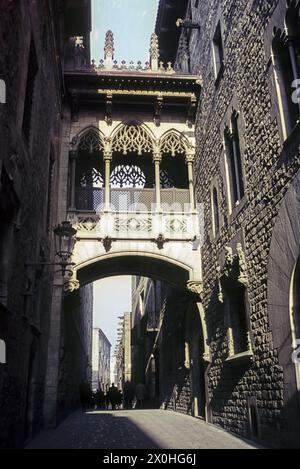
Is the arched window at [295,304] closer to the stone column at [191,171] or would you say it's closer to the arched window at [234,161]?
the arched window at [234,161]

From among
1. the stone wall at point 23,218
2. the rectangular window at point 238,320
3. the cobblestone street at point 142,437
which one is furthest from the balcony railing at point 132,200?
the cobblestone street at point 142,437

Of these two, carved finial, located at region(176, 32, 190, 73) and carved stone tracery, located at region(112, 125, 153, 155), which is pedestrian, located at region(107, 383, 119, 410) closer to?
carved stone tracery, located at region(112, 125, 153, 155)

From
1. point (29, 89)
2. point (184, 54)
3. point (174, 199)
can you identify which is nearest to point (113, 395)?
point (174, 199)

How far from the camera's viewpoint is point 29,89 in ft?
25.6

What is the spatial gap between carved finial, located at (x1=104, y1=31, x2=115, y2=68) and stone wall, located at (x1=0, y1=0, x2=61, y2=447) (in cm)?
337

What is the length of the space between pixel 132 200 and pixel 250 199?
17.0ft

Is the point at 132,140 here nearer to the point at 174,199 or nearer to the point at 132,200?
the point at 132,200

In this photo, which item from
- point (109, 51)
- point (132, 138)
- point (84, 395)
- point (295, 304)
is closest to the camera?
Result: point (295, 304)

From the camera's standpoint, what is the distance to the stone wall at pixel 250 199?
6523 mm

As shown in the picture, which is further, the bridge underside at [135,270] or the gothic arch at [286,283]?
the bridge underside at [135,270]

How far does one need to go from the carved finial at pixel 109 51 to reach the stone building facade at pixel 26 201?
2652mm

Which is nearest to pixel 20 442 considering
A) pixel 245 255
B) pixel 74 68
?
pixel 245 255

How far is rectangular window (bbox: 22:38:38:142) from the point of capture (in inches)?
293

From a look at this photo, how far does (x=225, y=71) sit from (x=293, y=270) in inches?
209
